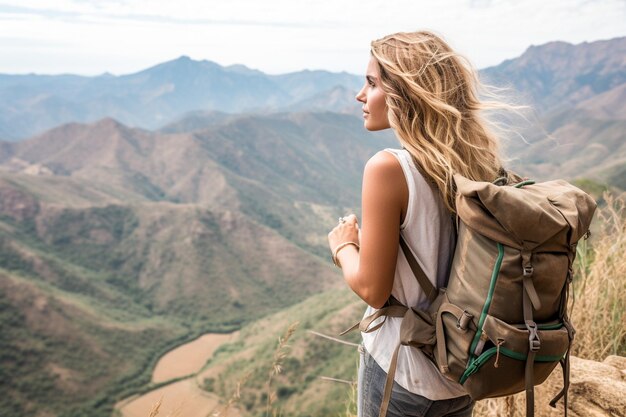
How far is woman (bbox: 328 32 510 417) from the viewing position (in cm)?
161

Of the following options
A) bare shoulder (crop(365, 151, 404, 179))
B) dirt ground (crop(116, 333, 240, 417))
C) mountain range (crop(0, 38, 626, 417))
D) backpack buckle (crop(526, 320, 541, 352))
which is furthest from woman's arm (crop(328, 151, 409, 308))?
dirt ground (crop(116, 333, 240, 417))

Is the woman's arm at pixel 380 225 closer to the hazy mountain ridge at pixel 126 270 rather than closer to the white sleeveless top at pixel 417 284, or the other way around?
the white sleeveless top at pixel 417 284

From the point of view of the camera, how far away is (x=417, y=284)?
1.75m

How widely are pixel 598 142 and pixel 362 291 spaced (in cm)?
20243

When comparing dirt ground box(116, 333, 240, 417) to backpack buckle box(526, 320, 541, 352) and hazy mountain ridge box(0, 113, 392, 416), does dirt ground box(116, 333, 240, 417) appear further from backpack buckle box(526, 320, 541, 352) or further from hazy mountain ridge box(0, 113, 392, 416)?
backpack buckle box(526, 320, 541, 352)

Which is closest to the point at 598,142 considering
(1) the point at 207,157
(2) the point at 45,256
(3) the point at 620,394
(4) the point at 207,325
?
Result: (1) the point at 207,157

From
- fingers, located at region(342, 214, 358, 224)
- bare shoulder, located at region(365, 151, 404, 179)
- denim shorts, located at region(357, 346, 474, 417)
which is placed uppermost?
bare shoulder, located at region(365, 151, 404, 179)

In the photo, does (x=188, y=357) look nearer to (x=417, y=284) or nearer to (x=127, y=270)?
(x=127, y=270)

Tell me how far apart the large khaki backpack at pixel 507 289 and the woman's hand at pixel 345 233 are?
1.56ft

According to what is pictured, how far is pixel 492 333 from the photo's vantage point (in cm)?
148

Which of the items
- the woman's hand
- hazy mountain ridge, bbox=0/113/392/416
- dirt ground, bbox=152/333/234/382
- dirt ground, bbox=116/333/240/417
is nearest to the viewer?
the woman's hand

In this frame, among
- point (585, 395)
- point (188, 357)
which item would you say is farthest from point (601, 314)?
point (188, 357)

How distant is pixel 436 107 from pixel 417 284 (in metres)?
0.63

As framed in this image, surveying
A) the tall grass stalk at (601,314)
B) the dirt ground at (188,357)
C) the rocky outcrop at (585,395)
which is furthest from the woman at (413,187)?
the dirt ground at (188,357)
